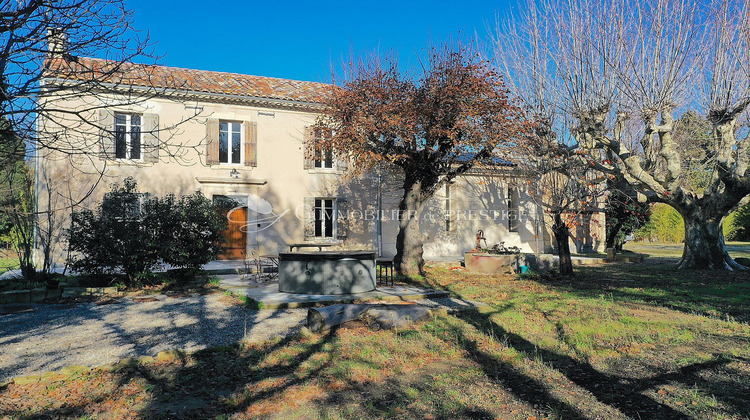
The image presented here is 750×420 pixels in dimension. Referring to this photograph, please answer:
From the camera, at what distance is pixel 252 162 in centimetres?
1580

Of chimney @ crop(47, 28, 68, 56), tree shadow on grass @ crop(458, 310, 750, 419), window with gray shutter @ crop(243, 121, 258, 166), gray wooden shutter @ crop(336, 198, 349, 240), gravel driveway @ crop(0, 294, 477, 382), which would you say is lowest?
tree shadow on grass @ crop(458, 310, 750, 419)

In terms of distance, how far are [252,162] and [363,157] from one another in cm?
537

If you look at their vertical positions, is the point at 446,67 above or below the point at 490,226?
above

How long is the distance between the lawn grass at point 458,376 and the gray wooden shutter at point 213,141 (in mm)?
10954

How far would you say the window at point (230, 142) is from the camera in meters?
15.8

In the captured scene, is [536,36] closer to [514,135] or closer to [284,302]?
[514,135]

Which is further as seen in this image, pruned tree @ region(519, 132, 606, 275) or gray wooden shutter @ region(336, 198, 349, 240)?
gray wooden shutter @ region(336, 198, 349, 240)

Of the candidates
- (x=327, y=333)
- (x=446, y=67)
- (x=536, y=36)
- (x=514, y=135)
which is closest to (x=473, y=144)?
(x=514, y=135)

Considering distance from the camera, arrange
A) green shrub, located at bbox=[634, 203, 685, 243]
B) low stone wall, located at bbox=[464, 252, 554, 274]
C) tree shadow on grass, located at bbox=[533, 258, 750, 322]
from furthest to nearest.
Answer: green shrub, located at bbox=[634, 203, 685, 243] → low stone wall, located at bbox=[464, 252, 554, 274] → tree shadow on grass, located at bbox=[533, 258, 750, 322]

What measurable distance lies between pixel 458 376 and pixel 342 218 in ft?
41.4

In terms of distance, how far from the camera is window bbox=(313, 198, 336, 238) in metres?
16.8

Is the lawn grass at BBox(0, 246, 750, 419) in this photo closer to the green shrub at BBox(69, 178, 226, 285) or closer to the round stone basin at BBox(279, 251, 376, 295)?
the round stone basin at BBox(279, 251, 376, 295)

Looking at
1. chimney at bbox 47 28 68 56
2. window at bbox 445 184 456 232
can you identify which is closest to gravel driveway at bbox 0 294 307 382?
chimney at bbox 47 28 68 56

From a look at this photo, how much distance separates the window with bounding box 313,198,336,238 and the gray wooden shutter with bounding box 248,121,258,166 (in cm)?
264
